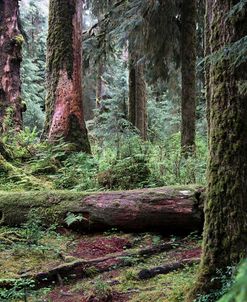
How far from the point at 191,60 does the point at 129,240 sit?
632cm

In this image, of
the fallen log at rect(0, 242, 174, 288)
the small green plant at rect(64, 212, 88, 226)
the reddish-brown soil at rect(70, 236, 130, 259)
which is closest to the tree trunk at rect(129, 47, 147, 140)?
the small green plant at rect(64, 212, 88, 226)

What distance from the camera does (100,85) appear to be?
87.1ft

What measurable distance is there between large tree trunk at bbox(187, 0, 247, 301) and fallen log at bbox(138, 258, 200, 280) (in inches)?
54.4

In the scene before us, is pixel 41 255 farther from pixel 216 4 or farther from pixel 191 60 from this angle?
pixel 191 60

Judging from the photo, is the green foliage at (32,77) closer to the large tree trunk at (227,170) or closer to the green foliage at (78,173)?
the green foliage at (78,173)

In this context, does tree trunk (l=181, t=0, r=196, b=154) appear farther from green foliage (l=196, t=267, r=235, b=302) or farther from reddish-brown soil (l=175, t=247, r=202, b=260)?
green foliage (l=196, t=267, r=235, b=302)

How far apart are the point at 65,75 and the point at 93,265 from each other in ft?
21.6

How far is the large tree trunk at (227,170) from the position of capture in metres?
3.74

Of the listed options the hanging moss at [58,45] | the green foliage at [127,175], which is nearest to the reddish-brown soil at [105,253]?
the green foliage at [127,175]

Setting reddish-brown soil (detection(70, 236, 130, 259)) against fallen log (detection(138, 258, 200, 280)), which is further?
reddish-brown soil (detection(70, 236, 130, 259))

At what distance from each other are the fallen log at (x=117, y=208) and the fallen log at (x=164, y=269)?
0.97 m

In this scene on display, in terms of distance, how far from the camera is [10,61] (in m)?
12.3

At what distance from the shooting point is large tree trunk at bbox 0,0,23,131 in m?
12.2

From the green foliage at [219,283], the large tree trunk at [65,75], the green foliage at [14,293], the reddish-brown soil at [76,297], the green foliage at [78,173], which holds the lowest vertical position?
the reddish-brown soil at [76,297]
